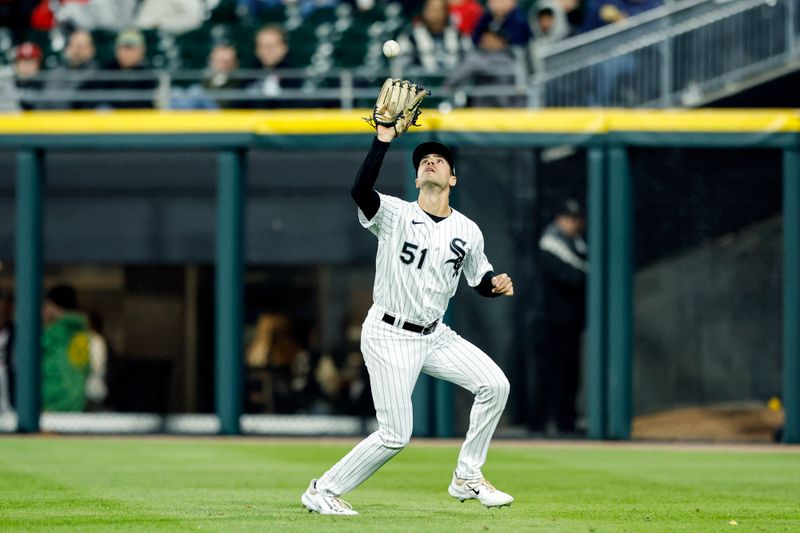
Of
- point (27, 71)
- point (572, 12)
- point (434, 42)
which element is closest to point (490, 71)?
point (434, 42)

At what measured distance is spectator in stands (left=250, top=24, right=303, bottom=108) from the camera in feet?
41.2

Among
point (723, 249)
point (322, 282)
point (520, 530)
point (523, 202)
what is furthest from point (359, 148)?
point (520, 530)

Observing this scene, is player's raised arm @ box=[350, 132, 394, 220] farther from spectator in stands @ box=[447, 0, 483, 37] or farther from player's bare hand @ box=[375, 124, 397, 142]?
spectator in stands @ box=[447, 0, 483, 37]

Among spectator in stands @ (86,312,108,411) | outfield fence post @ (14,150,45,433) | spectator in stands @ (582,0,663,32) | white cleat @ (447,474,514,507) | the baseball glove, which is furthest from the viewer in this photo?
spectator in stands @ (582,0,663,32)

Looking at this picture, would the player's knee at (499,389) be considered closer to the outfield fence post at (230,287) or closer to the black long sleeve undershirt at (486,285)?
the black long sleeve undershirt at (486,285)

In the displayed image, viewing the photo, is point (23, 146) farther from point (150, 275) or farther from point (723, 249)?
point (723, 249)

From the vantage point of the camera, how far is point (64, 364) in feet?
41.3

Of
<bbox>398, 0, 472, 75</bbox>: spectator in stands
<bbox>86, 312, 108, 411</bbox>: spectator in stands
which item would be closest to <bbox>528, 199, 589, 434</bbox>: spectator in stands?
<bbox>398, 0, 472, 75</bbox>: spectator in stands

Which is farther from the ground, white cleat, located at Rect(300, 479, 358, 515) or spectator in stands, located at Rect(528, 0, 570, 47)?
spectator in stands, located at Rect(528, 0, 570, 47)

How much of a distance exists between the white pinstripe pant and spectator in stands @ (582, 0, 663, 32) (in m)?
7.41

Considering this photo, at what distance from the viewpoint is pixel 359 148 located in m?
12.0

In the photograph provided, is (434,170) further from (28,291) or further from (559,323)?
(28,291)

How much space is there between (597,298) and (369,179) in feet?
19.6

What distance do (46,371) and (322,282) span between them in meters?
2.95
